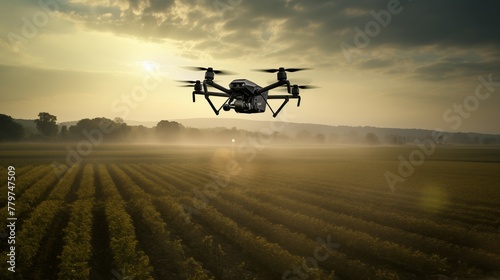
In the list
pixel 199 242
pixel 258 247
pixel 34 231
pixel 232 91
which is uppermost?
pixel 232 91

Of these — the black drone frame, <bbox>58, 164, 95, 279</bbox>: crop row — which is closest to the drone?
the black drone frame

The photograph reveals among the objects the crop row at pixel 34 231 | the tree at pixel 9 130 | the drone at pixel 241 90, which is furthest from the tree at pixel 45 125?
the drone at pixel 241 90

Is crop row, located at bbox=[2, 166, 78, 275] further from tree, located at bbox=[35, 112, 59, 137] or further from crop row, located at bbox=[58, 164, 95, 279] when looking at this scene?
tree, located at bbox=[35, 112, 59, 137]

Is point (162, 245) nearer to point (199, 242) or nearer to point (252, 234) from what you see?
point (199, 242)

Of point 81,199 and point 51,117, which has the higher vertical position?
point 51,117

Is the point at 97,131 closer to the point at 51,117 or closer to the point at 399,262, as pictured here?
the point at 51,117

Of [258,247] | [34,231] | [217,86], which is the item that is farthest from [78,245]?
[217,86]

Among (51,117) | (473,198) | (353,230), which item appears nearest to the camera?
(353,230)

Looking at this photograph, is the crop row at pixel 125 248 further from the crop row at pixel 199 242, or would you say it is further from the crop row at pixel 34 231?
the crop row at pixel 34 231

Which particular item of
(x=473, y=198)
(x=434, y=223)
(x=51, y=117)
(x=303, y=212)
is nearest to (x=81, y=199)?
(x=303, y=212)
